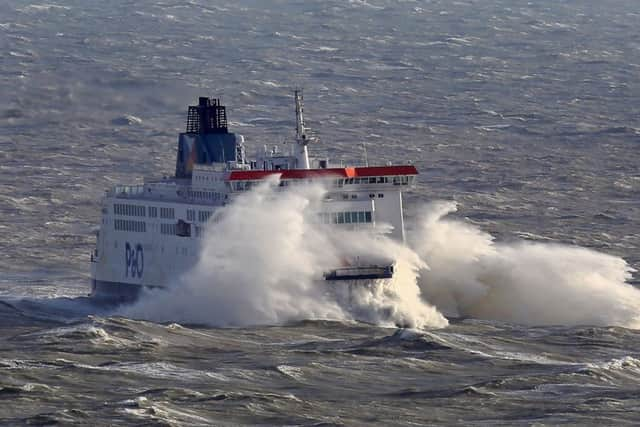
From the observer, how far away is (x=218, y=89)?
591 ft

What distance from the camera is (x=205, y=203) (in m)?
84.1

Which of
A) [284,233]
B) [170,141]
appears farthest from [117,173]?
[284,233]

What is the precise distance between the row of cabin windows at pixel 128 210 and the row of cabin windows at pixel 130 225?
35 cm

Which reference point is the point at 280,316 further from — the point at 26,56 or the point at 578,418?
the point at 26,56

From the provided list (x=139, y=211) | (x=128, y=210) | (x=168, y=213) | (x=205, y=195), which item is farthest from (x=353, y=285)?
(x=128, y=210)

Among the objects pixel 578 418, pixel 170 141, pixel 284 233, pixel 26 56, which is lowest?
pixel 578 418

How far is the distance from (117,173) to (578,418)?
71.3 metres

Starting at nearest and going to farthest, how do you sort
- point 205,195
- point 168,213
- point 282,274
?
point 282,274 → point 205,195 → point 168,213

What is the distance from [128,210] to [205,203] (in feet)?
24.5

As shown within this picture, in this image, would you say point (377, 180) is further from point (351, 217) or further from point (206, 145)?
point (206, 145)

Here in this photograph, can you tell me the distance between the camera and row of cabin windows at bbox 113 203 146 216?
8938 centimetres

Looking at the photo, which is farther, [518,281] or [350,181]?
[518,281]

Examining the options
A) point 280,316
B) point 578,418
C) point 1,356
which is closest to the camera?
point 578,418

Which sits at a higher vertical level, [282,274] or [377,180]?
[377,180]
